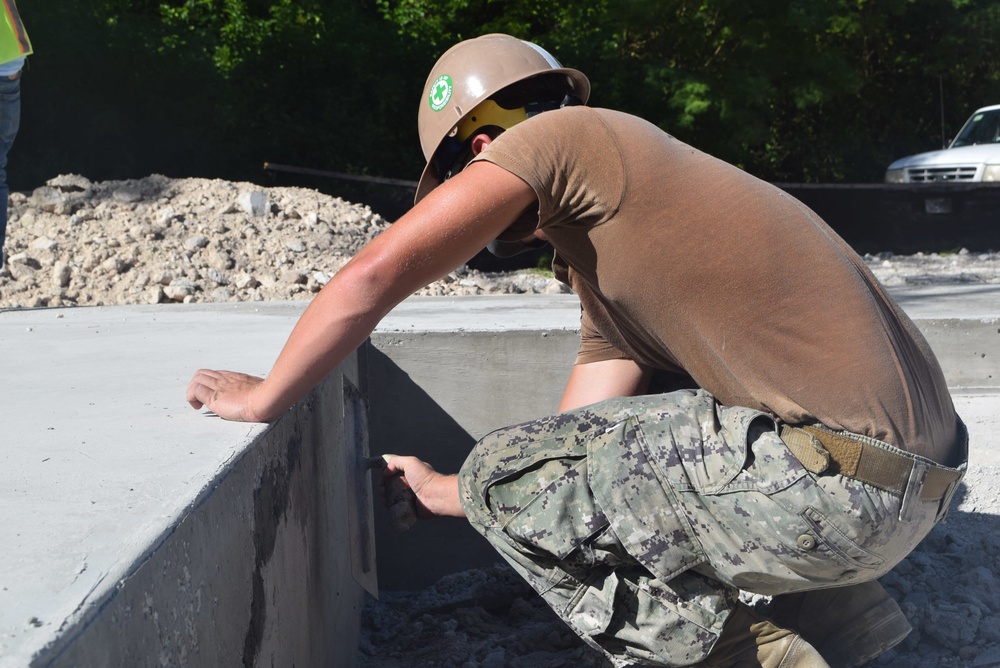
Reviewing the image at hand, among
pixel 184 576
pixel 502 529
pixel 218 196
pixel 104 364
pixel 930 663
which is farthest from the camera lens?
pixel 218 196

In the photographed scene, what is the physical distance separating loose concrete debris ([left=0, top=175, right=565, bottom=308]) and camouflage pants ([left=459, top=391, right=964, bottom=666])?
470 centimetres

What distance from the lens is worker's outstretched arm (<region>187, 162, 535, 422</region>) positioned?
170 centimetres

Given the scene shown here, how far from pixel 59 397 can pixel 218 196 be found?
6.22m

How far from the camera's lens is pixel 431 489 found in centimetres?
229

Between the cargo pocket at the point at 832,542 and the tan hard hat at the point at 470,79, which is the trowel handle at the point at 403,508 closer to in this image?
the tan hard hat at the point at 470,79

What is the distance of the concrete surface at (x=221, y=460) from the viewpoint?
1.16 metres

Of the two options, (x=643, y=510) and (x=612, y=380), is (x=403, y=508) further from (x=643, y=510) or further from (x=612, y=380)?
(x=643, y=510)

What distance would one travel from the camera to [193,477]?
149 centimetres

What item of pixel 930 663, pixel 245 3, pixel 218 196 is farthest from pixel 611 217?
pixel 245 3

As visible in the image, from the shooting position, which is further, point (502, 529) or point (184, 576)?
point (502, 529)

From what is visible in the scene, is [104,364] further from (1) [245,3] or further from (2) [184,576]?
(1) [245,3]

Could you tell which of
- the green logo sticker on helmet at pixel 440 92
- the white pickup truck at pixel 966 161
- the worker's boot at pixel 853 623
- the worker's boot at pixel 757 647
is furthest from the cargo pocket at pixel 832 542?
the white pickup truck at pixel 966 161

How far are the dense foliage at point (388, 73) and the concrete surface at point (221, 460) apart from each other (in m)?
7.39

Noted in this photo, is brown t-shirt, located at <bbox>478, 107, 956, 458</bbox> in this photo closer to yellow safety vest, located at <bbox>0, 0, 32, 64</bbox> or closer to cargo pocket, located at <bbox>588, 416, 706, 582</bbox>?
cargo pocket, located at <bbox>588, 416, 706, 582</bbox>
